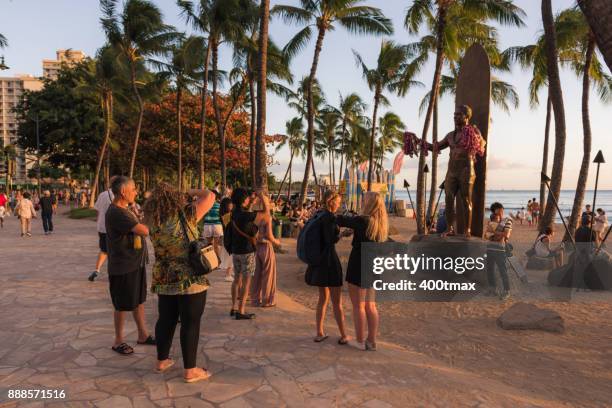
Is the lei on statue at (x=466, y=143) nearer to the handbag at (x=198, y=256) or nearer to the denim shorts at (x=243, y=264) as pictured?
the denim shorts at (x=243, y=264)

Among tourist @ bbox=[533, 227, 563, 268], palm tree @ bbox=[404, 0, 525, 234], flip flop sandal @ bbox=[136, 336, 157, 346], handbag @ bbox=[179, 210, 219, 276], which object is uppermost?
palm tree @ bbox=[404, 0, 525, 234]

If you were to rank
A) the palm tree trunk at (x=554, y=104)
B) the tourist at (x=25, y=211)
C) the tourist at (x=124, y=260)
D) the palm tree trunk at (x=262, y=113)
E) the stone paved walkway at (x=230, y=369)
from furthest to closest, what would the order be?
the tourist at (x=25, y=211), the palm tree trunk at (x=262, y=113), the palm tree trunk at (x=554, y=104), the tourist at (x=124, y=260), the stone paved walkway at (x=230, y=369)

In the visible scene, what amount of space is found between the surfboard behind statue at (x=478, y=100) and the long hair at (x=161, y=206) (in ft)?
20.4

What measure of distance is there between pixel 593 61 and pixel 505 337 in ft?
53.7

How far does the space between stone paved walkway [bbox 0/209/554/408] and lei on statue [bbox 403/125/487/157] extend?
3.95 metres

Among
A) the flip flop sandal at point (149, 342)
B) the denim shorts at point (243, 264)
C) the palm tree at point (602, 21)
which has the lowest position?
the flip flop sandal at point (149, 342)

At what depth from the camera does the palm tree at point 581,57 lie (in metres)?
13.8

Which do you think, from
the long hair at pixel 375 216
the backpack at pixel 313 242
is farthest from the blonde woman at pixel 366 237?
the backpack at pixel 313 242

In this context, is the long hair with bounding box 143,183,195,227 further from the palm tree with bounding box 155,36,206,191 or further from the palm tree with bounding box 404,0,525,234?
the palm tree with bounding box 155,36,206,191

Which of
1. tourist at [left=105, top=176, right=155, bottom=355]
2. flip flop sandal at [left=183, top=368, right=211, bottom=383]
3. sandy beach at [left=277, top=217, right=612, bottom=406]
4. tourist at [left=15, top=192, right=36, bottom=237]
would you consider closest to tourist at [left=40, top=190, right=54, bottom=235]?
tourist at [left=15, top=192, right=36, bottom=237]

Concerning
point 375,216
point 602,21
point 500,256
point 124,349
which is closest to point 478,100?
point 500,256

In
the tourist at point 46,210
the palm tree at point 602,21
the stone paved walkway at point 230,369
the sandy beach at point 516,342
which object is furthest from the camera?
the tourist at point 46,210

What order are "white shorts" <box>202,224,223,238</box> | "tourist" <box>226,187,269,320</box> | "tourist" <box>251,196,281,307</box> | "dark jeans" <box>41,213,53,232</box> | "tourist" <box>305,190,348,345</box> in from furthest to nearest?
"dark jeans" <box>41,213,53,232</box> < "white shorts" <box>202,224,223,238</box> < "tourist" <box>251,196,281,307</box> < "tourist" <box>226,187,269,320</box> < "tourist" <box>305,190,348,345</box>

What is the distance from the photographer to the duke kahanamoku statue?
770cm
